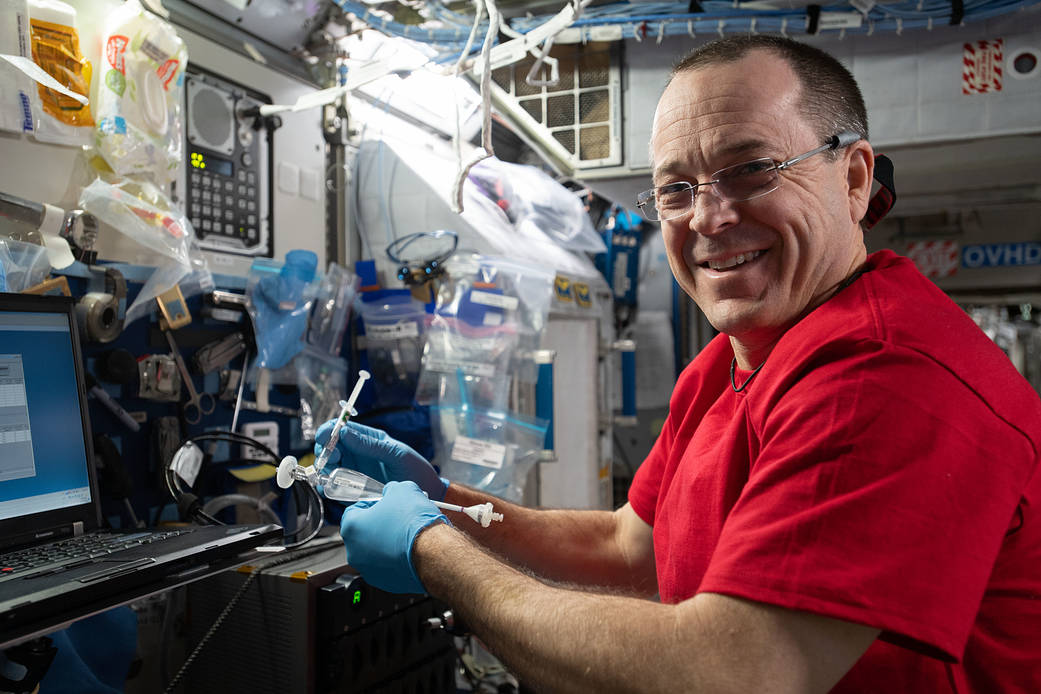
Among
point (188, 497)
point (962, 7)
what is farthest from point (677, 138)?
point (962, 7)

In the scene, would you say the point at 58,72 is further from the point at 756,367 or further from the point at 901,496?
the point at 901,496

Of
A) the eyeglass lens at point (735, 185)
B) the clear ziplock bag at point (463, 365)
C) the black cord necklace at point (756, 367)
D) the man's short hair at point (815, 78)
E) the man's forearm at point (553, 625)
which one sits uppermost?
the man's short hair at point (815, 78)

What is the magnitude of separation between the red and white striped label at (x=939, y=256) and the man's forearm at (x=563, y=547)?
3613 mm

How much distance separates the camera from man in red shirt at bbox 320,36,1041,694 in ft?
2.56

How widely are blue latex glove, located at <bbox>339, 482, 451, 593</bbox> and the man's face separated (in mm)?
555

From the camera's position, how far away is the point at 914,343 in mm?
867

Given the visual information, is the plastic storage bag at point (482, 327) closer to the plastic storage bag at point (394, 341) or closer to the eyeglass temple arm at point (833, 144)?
the plastic storage bag at point (394, 341)

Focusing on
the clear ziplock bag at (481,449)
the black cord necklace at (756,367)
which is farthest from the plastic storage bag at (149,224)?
the black cord necklace at (756,367)

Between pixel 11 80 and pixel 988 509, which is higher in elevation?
pixel 11 80

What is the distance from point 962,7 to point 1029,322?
8385mm

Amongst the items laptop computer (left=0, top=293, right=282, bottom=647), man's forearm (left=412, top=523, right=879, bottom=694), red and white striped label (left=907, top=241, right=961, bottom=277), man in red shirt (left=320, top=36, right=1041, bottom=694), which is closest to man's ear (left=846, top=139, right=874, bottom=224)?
man in red shirt (left=320, top=36, right=1041, bottom=694)

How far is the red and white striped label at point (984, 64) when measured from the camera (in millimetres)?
2139

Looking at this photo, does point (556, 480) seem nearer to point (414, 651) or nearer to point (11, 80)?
point (414, 651)

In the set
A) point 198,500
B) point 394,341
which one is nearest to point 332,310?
point 394,341
